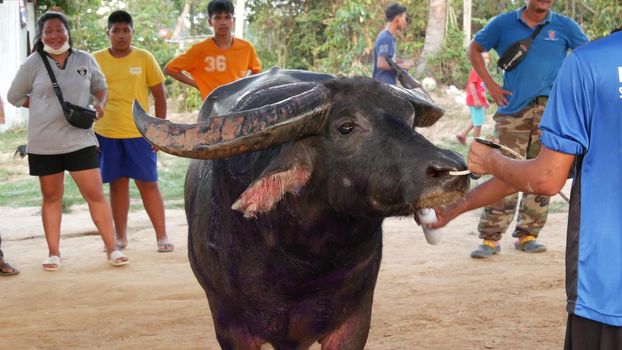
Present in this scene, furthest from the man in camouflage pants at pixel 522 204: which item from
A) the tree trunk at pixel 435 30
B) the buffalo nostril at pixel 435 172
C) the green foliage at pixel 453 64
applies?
the tree trunk at pixel 435 30

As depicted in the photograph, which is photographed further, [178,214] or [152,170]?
[178,214]

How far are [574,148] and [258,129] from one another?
3.69ft

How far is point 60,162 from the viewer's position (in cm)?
669

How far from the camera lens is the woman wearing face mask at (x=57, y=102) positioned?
6586mm

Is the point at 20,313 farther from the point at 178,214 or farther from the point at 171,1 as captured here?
the point at 171,1

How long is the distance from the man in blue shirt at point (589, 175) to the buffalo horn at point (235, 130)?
0.82 metres

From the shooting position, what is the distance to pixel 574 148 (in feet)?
8.48

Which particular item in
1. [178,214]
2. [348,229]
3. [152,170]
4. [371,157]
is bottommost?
[178,214]

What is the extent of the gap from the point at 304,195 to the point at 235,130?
415mm

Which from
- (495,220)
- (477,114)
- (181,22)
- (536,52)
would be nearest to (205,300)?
(495,220)

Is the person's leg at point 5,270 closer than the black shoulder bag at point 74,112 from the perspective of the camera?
No

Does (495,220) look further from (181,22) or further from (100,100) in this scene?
(181,22)

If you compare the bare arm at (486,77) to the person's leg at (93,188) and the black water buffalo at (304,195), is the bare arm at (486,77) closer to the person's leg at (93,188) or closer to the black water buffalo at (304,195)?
the person's leg at (93,188)

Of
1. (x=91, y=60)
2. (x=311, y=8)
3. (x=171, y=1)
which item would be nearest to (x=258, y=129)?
(x=91, y=60)
